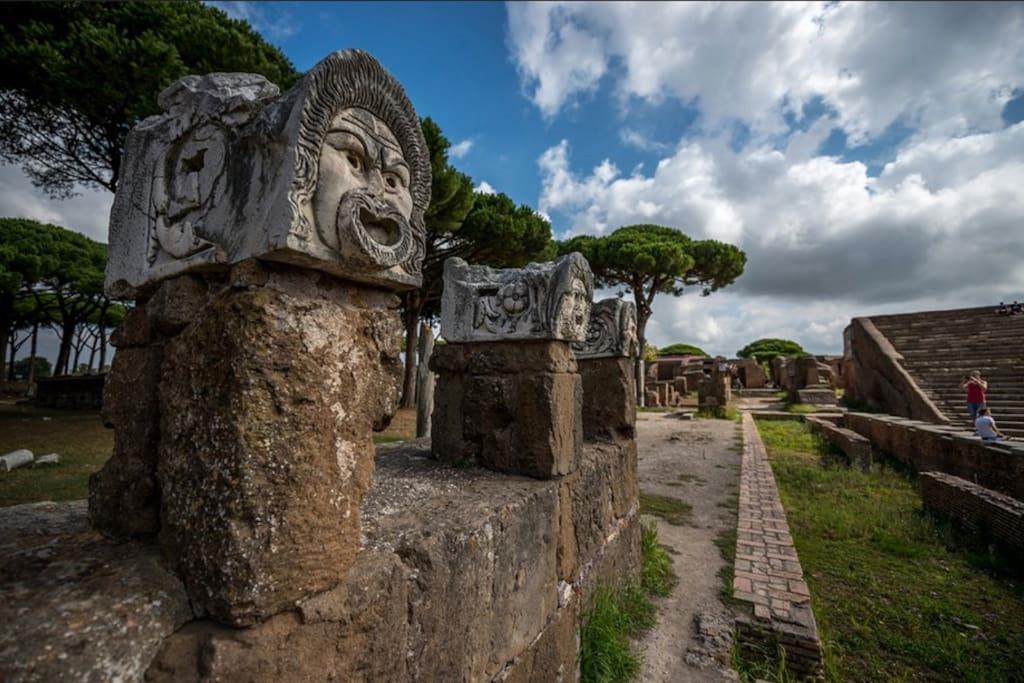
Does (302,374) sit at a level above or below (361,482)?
above

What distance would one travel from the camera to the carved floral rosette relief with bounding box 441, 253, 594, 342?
9.26 feet

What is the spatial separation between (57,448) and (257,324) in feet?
29.3

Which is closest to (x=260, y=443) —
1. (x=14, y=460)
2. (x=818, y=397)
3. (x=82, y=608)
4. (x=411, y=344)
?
(x=82, y=608)

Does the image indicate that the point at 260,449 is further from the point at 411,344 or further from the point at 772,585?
the point at 411,344

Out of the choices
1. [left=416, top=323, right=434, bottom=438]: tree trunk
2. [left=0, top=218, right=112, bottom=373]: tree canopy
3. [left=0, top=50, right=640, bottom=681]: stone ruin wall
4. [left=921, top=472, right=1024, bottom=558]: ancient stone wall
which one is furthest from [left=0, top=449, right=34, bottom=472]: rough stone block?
[left=0, top=218, right=112, bottom=373]: tree canopy

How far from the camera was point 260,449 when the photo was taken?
1.20 metres

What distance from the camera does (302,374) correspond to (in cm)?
130

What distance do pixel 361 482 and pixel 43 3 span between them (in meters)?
12.5

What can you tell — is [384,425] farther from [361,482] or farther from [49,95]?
[49,95]

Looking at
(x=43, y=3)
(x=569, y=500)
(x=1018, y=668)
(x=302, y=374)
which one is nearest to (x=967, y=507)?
(x=1018, y=668)

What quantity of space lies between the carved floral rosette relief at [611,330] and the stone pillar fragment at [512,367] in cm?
101

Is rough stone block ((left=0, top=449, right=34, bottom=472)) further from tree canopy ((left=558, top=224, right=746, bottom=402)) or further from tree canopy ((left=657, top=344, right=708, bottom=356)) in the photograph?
tree canopy ((left=657, top=344, right=708, bottom=356))

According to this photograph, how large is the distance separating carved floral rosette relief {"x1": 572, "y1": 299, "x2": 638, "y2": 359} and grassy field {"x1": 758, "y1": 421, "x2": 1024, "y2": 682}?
2538 millimetres

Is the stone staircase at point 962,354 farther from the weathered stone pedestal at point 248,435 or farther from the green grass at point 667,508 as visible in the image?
the weathered stone pedestal at point 248,435
